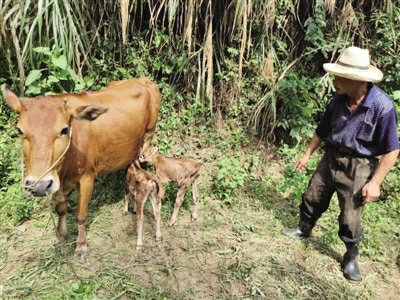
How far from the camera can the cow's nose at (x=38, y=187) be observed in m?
2.51

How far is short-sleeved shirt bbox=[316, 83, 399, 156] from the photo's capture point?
299 centimetres

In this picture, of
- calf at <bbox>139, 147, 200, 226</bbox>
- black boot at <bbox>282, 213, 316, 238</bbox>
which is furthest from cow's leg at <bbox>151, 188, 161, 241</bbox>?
black boot at <bbox>282, 213, 316, 238</bbox>

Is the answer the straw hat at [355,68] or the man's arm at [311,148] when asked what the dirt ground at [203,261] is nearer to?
the man's arm at [311,148]

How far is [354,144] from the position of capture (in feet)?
10.6

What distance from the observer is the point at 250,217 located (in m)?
4.36

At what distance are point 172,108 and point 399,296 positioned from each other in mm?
3813

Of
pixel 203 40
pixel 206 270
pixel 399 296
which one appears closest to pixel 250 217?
pixel 206 270

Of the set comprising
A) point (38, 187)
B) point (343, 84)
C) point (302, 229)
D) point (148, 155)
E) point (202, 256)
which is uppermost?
point (343, 84)

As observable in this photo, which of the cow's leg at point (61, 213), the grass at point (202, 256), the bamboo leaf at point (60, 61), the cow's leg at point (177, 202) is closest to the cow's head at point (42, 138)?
the cow's leg at point (61, 213)

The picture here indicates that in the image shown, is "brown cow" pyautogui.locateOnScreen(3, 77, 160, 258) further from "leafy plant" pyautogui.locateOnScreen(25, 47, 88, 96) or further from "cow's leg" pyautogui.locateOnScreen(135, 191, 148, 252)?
"leafy plant" pyautogui.locateOnScreen(25, 47, 88, 96)

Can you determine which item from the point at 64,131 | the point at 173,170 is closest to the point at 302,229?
the point at 173,170

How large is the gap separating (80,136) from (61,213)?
0.83m

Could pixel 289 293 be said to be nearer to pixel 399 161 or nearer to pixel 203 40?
pixel 399 161

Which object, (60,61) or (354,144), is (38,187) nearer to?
(60,61)
